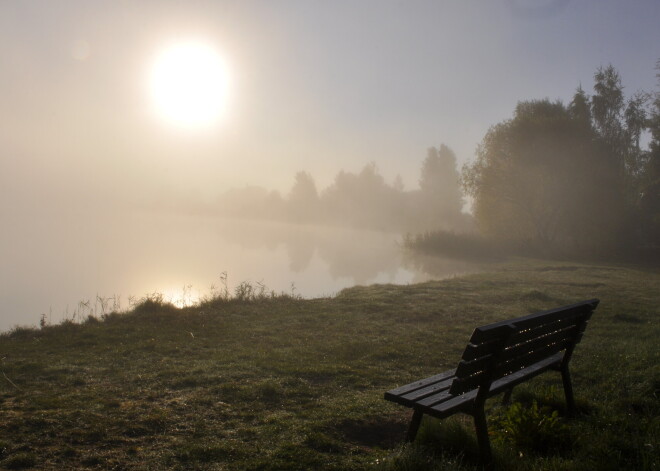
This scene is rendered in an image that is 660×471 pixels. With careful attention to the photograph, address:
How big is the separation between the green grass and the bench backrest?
0.56m

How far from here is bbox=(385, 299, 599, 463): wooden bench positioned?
395cm

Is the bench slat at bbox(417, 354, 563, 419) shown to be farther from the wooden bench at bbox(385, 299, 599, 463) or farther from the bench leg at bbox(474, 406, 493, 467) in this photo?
the bench leg at bbox(474, 406, 493, 467)

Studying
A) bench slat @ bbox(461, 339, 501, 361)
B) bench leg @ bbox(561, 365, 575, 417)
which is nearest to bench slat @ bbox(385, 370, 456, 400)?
bench slat @ bbox(461, 339, 501, 361)

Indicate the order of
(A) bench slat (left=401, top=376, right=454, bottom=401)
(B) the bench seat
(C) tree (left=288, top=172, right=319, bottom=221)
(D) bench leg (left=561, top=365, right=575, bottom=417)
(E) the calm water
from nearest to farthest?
(B) the bench seat < (A) bench slat (left=401, top=376, right=454, bottom=401) < (D) bench leg (left=561, top=365, right=575, bottom=417) < (E) the calm water < (C) tree (left=288, top=172, right=319, bottom=221)

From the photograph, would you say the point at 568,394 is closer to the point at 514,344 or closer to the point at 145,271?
the point at 514,344

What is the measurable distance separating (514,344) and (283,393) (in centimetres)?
319

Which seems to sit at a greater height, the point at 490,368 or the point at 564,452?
the point at 490,368

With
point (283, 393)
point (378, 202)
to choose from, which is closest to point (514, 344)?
point (283, 393)

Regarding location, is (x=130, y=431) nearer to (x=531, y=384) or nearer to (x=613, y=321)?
(x=531, y=384)

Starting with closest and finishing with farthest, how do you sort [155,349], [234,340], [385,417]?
[385,417], [155,349], [234,340]

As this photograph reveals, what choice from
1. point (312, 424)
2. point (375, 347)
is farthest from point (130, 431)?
point (375, 347)

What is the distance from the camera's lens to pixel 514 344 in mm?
4348

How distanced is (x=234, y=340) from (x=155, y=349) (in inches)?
59.2

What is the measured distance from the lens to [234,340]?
9570mm
